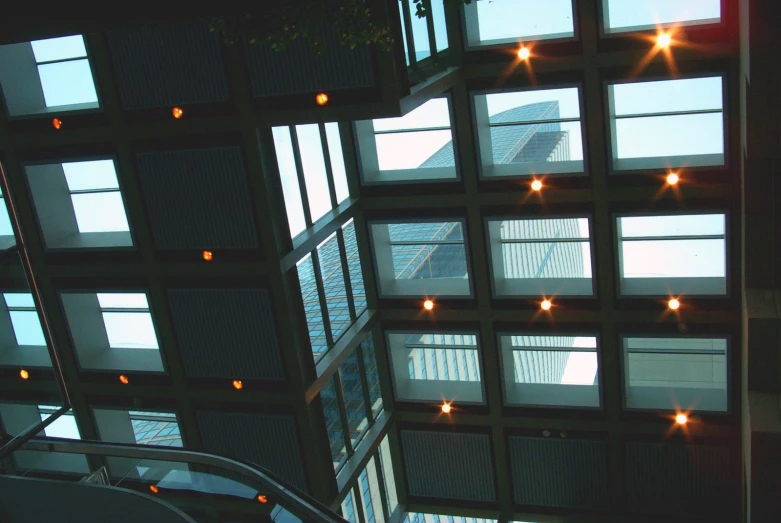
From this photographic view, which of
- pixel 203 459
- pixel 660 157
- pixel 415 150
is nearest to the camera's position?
pixel 203 459

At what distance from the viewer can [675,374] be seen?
11914mm

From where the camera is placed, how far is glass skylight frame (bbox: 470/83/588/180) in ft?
34.6

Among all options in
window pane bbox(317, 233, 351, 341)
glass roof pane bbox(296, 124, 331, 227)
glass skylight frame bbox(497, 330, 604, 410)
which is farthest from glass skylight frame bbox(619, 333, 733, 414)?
glass roof pane bbox(296, 124, 331, 227)

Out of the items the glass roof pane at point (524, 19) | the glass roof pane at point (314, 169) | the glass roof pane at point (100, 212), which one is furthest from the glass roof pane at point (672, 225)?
the glass roof pane at point (100, 212)

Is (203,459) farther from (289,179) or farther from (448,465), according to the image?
(448,465)

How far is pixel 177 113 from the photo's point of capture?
30.9 ft

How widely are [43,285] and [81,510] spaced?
6.26 metres

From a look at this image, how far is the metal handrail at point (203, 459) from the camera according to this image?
212 inches

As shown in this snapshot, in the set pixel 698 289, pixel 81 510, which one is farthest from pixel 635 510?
pixel 81 510

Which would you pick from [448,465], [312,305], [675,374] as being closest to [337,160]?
[312,305]

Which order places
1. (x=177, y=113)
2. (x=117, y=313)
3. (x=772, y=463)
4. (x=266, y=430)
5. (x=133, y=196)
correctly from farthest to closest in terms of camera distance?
(x=117, y=313), (x=266, y=430), (x=133, y=196), (x=177, y=113), (x=772, y=463)

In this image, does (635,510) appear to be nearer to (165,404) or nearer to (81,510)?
(165,404)

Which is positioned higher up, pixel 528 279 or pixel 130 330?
→ pixel 130 330

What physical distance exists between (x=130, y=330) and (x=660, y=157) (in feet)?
25.0
